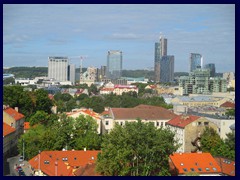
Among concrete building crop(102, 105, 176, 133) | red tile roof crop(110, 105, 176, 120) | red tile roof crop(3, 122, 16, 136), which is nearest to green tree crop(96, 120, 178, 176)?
red tile roof crop(3, 122, 16, 136)

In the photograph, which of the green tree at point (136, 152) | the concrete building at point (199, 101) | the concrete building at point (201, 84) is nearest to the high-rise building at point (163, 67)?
the concrete building at point (201, 84)

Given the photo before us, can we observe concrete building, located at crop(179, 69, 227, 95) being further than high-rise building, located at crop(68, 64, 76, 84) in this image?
No

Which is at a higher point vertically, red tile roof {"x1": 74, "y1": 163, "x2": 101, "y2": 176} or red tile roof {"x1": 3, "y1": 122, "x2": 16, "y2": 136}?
red tile roof {"x1": 3, "y1": 122, "x2": 16, "y2": 136}

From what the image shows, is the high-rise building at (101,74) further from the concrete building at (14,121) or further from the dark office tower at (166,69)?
the concrete building at (14,121)

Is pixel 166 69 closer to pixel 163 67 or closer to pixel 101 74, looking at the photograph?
pixel 163 67

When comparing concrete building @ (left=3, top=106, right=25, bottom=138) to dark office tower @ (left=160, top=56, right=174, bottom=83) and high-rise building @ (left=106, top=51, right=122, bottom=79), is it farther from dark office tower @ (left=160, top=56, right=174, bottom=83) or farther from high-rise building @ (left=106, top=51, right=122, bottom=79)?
dark office tower @ (left=160, top=56, right=174, bottom=83)

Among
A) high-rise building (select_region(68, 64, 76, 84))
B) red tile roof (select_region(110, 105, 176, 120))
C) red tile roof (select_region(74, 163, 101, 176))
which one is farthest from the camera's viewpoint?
high-rise building (select_region(68, 64, 76, 84))
